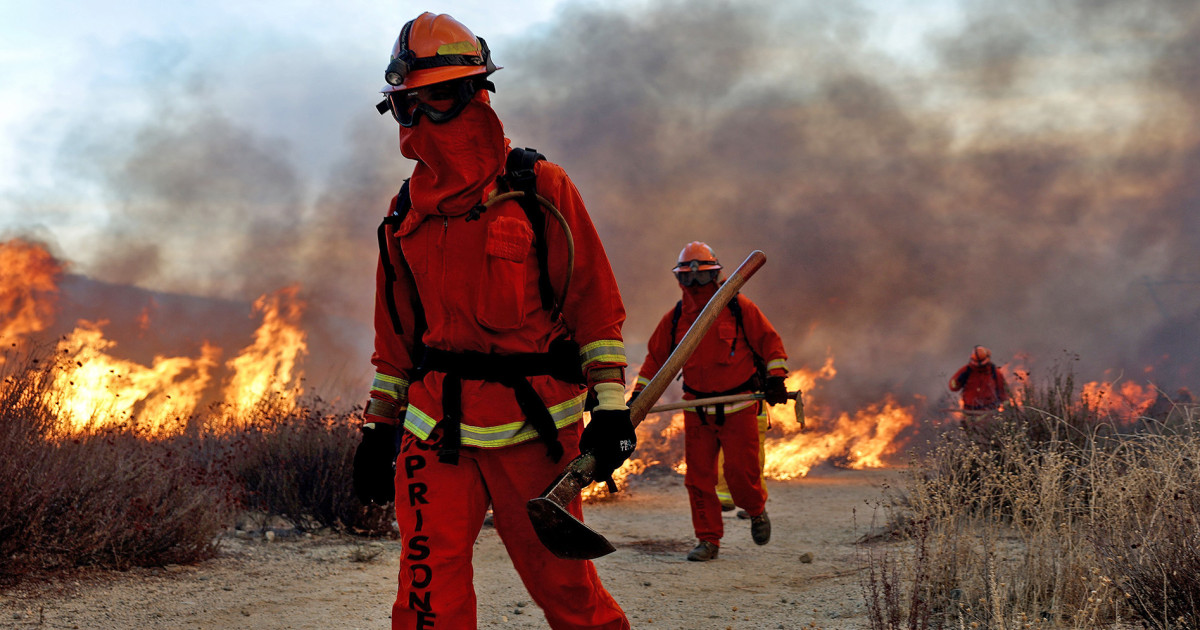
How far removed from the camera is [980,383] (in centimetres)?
1259

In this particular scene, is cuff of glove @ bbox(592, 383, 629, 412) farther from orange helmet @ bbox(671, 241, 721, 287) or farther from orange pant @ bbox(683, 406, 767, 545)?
orange helmet @ bbox(671, 241, 721, 287)

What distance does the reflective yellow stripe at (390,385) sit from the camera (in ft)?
9.91

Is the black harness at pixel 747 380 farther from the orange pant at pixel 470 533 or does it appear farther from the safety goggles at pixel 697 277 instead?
the orange pant at pixel 470 533

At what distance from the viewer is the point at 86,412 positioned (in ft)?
20.8

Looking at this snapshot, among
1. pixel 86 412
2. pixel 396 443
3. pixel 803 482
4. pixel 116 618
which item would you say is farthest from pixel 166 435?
pixel 803 482

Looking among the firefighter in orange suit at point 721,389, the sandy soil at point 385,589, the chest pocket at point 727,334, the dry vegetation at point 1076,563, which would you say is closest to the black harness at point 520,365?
the sandy soil at point 385,589

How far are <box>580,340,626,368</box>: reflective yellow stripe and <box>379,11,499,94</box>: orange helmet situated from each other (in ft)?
3.01

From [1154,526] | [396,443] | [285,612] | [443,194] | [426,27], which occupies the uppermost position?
[426,27]

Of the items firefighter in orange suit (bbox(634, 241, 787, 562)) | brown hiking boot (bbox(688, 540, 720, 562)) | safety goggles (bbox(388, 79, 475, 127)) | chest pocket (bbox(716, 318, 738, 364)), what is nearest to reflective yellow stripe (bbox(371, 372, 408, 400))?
safety goggles (bbox(388, 79, 475, 127))

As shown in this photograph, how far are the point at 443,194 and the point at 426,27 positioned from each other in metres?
0.57

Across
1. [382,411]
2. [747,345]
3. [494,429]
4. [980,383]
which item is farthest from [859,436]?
[494,429]

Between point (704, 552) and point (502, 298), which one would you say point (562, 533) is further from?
point (704, 552)

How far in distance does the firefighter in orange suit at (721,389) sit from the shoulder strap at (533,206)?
3956 millimetres

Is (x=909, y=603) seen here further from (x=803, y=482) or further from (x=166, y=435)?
(x=803, y=482)
